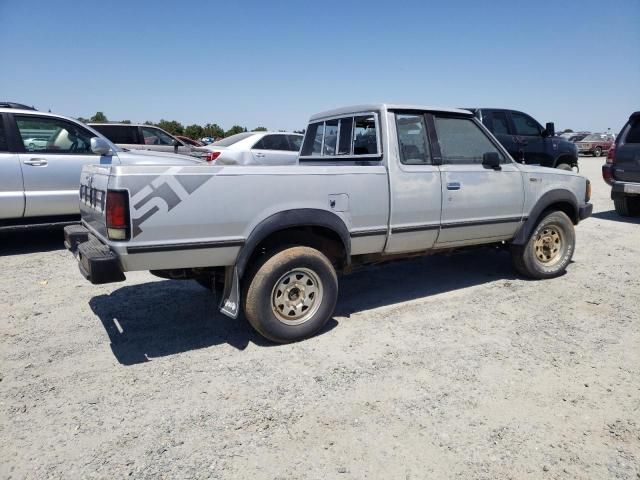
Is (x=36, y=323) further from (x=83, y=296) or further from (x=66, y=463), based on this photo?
(x=66, y=463)

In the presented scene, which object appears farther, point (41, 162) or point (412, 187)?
point (41, 162)

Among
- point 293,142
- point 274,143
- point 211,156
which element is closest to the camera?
point 211,156

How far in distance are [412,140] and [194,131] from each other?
3182cm

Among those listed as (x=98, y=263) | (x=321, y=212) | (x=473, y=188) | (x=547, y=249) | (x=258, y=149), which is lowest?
(x=547, y=249)

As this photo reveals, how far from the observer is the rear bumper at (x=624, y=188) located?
28.4 ft

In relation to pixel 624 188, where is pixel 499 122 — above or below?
above

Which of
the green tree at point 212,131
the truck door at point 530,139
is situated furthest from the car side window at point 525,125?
the green tree at point 212,131

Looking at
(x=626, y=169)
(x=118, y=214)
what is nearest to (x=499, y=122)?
(x=626, y=169)

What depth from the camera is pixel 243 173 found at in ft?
11.0

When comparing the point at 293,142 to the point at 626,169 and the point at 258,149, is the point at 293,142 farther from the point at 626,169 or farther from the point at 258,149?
the point at 626,169

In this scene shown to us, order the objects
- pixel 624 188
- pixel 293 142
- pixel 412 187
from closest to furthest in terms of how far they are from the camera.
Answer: pixel 412 187 < pixel 624 188 < pixel 293 142

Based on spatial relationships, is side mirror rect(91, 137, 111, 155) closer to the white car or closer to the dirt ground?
the dirt ground

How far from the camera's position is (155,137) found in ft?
42.7

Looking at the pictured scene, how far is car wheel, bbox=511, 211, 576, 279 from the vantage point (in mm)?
5234
